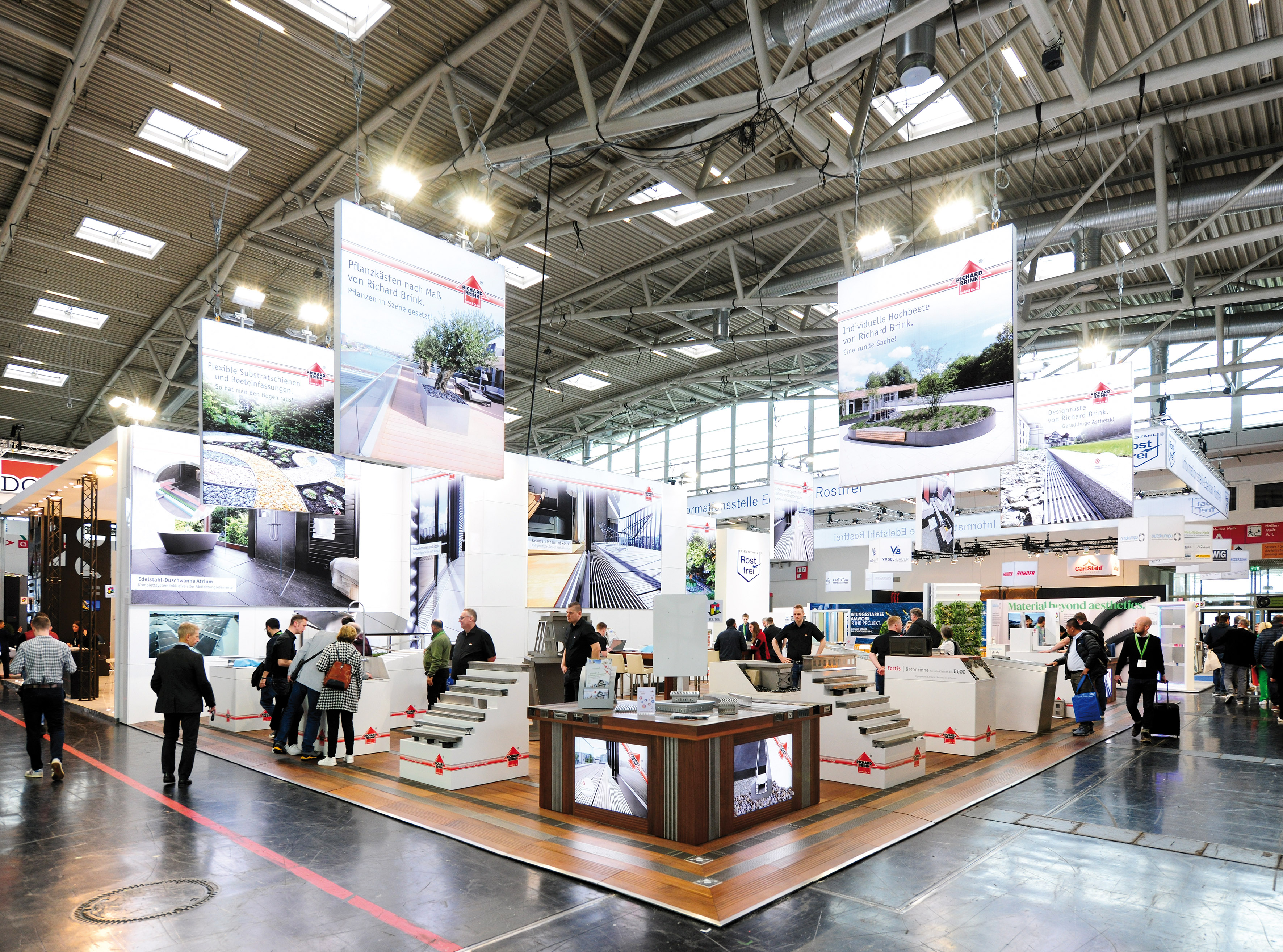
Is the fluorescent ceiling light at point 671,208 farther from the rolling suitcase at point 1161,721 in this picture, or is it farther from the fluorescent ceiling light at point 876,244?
the rolling suitcase at point 1161,721

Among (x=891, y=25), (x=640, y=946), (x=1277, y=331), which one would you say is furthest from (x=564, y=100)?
(x=1277, y=331)

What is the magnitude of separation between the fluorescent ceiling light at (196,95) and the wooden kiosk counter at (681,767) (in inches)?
287

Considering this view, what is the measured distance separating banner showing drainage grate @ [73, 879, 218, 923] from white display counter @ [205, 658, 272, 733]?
17.4 ft

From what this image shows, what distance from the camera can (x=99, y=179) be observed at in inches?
400

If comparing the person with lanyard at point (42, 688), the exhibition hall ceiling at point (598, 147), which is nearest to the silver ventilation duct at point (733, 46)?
the exhibition hall ceiling at point (598, 147)

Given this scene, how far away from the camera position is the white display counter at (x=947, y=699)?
7.74 metres

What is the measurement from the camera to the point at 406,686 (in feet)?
31.1

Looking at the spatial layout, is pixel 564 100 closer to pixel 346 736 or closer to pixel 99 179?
pixel 99 179

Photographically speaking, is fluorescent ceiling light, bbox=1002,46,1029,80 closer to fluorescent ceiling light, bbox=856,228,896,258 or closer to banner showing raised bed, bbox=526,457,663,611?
fluorescent ceiling light, bbox=856,228,896,258

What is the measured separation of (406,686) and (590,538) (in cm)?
584

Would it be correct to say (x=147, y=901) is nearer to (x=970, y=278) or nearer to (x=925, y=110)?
(x=970, y=278)

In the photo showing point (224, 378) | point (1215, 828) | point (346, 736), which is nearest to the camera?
point (1215, 828)

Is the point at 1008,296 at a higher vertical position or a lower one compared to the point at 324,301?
lower

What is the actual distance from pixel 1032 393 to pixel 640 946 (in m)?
8.45
